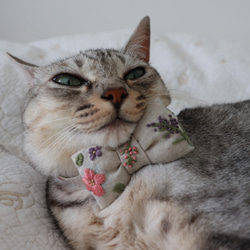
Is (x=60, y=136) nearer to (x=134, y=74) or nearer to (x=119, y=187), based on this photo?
(x=119, y=187)

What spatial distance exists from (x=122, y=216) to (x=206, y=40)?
4.28ft

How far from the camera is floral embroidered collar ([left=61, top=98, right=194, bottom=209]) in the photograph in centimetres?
74

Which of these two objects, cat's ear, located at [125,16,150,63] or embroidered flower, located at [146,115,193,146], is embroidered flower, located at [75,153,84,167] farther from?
cat's ear, located at [125,16,150,63]

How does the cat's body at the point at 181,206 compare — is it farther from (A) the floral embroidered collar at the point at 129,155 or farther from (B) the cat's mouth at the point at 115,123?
(B) the cat's mouth at the point at 115,123

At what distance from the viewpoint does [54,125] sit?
30.2 inches

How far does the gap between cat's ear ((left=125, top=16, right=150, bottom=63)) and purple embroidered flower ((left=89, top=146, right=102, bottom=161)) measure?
1.53 ft

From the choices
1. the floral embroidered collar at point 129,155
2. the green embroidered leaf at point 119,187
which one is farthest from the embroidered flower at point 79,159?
the green embroidered leaf at point 119,187

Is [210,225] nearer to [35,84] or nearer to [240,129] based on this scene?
[240,129]

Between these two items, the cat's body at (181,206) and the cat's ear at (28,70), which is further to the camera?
the cat's ear at (28,70)

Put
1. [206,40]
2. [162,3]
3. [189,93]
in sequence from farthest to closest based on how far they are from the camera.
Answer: [162,3], [206,40], [189,93]

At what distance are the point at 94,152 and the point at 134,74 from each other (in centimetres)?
29

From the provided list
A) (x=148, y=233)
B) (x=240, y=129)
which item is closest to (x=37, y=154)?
(x=148, y=233)

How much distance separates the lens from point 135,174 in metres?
0.77

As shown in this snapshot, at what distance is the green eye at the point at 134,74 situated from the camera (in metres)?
0.89
